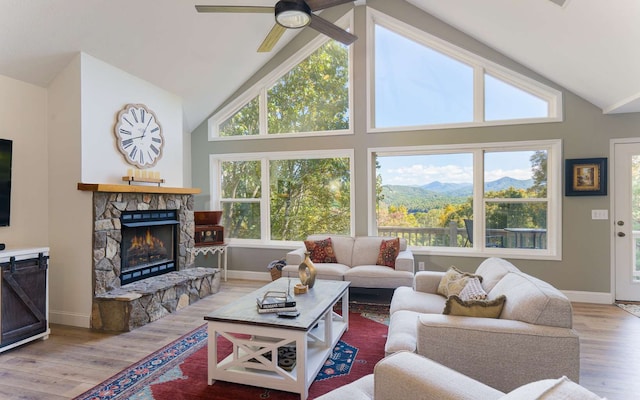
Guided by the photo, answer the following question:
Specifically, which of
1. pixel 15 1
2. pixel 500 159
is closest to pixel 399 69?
pixel 500 159

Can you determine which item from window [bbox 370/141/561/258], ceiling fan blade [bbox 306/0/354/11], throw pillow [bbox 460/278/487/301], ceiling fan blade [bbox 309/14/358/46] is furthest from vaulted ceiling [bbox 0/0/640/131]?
throw pillow [bbox 460/278/487/301]

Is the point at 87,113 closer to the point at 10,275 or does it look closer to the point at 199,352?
the point at 10,275

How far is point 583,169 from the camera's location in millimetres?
4477

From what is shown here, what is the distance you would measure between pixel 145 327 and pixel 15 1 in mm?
3195

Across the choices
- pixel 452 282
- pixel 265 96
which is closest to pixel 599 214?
pixel 452 282

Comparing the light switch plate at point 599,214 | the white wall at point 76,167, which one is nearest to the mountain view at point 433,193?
the light switch plate at point 599,214

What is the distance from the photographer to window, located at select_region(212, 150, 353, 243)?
556cm

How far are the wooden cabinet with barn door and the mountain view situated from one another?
429 centimetres

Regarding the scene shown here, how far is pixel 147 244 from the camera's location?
4469 millimetres

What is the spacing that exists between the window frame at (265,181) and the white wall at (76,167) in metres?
2.19

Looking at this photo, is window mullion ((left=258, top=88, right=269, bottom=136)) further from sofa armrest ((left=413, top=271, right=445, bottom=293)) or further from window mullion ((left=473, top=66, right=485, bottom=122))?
sofa armrest ((left=413, top=271, right=445, bottom=293))

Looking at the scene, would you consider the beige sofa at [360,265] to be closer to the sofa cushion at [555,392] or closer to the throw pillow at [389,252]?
the throw pillow at [389,252]

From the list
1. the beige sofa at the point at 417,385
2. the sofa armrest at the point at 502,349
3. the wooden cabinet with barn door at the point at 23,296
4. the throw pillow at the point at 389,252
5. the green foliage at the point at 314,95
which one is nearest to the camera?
the beige sofa at the point at 417,385

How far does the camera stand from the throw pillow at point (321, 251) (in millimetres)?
4914
